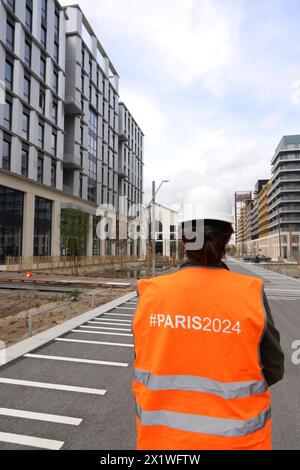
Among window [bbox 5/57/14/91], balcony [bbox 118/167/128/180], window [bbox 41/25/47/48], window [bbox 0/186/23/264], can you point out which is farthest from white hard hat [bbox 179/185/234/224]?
balcony [bbox 118/167/128/180]

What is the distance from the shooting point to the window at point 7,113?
1117 inches

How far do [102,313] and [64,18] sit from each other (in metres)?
41.3

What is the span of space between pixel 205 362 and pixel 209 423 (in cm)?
27

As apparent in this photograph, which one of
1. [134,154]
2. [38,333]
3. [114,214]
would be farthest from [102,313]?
[134,154]

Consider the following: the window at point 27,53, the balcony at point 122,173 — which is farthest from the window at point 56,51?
the balcony at point 122,173

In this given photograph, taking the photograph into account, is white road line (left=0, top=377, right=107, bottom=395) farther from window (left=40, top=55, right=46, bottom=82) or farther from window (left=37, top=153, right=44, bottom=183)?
window (left=40, top=55, right=46, bottom=82)

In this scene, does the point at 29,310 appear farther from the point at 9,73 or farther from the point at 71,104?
the point at 71,104

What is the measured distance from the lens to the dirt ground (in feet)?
26.5

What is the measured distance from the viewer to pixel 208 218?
6.22ft

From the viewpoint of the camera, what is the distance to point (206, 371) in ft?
5.01

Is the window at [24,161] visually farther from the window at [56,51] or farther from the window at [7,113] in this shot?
the window at [56,51]

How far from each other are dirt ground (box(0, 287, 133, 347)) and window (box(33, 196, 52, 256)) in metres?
18.3

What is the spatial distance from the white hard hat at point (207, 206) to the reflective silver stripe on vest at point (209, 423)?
3.37ft
